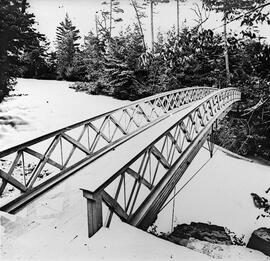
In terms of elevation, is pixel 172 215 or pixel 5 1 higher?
A: pixel 5 1

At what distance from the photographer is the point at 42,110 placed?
1425 cm

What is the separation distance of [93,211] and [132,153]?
1712mm

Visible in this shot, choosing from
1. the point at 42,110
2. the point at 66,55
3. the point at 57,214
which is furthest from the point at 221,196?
the point at 66,55

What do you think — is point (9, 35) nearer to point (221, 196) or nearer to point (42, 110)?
point (42, 110)

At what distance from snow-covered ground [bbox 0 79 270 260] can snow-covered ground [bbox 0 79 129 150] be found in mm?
39

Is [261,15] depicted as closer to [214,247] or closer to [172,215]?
[214,247]

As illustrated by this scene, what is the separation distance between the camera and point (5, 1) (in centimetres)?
1029

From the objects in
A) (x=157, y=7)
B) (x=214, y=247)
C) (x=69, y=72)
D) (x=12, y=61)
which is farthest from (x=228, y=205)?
(x=157, y=7)

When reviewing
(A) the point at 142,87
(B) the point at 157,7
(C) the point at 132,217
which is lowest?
(C) the point at 132,217

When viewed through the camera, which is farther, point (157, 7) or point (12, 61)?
point (157, 7)

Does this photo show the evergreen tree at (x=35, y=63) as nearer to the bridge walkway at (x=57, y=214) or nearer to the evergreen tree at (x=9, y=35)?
the evergreen tree at (x=9, y=35)

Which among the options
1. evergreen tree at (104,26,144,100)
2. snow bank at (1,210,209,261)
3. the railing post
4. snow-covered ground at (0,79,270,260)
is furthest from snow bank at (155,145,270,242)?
evergreen tree at (104,26,144,100)

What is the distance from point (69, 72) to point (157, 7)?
13.8 m

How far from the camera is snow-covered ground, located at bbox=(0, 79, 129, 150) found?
1077cm
